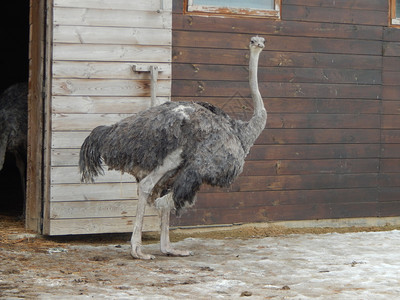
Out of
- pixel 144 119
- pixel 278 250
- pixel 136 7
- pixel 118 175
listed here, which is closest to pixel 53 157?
pixel 118 175

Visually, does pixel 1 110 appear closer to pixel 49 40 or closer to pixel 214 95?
pixel 49 40

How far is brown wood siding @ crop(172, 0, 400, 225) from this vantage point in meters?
7.48

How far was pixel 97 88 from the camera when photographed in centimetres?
696

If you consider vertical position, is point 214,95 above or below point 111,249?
above

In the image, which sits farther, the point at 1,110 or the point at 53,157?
the point at 1,110

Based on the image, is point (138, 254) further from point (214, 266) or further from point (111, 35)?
point (111, 35)

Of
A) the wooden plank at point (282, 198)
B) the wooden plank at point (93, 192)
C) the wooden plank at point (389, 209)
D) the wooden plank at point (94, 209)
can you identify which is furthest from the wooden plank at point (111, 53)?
the wooden plank at point (389, 209)

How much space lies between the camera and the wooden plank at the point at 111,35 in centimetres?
684

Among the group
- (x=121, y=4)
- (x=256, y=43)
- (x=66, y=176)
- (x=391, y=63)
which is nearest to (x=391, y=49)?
(x=391, y=63)

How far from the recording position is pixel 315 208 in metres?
7.98

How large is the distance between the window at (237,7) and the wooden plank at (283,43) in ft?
0.70

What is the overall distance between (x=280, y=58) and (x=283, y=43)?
15cm

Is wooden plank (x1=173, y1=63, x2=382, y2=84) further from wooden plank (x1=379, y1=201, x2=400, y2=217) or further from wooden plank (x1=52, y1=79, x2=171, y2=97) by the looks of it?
→ wooden plank (x1=379, y1=201, x2=400, y2=217)

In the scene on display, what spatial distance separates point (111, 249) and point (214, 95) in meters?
1.83
